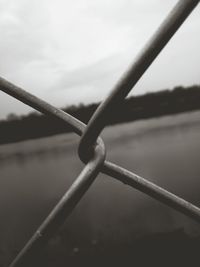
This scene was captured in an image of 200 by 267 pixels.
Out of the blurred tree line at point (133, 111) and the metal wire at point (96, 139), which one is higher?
the metal wire at point (96, 139)

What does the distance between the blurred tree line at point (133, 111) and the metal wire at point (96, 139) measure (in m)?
85.3

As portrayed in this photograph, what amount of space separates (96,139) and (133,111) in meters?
97.4

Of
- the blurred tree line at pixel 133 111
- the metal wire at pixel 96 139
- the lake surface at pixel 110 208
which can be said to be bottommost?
Result: the blurred tree line at pixel 133 111

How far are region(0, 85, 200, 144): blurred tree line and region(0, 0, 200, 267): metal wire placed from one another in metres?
85.3

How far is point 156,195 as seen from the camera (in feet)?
2.80

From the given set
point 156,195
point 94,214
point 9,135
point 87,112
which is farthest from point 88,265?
point 9,135

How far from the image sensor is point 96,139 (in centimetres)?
72

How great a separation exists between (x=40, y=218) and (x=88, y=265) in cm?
638

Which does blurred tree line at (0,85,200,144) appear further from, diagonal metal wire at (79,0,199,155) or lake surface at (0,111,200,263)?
diagonal metal wire at (79,0,199,155)

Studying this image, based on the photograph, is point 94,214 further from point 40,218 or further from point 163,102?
point 163,102

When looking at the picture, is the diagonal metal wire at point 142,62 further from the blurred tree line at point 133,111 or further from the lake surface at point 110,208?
Answer: the blurred tree line at point 133,111

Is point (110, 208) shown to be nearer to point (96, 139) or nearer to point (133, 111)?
point (96, 139)

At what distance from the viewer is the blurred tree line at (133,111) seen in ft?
297

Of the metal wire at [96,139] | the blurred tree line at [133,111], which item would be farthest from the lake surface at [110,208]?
the blurred tree line at [133,111]
